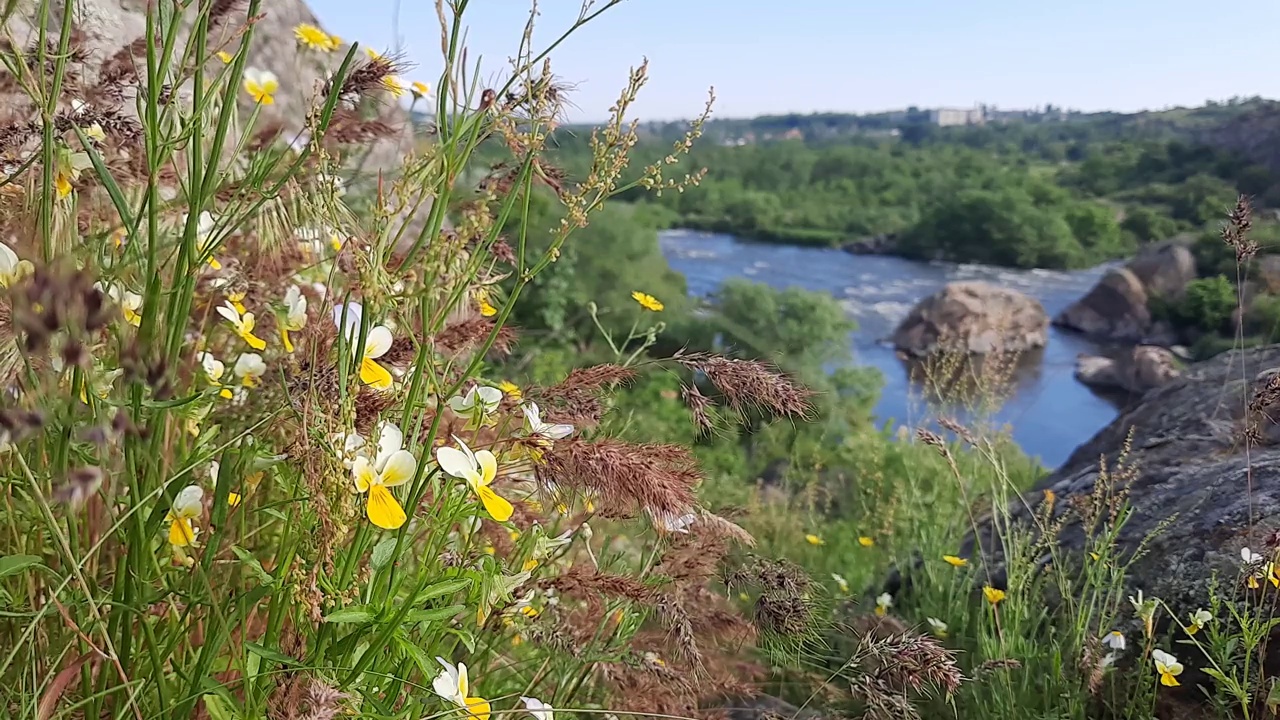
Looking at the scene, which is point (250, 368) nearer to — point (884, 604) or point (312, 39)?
point (312, 39)

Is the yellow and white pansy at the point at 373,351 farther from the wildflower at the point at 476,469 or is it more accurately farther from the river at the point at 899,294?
the river at the point at 899,294

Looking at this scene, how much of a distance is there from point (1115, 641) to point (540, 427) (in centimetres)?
126

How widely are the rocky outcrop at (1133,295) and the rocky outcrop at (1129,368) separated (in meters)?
1.04

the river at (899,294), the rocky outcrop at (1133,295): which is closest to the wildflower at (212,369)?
the river at (899,294)

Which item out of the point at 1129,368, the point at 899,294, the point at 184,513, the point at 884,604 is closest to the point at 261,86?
the point at 184,513

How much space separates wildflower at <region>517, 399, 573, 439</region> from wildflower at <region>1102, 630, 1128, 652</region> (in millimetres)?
1212

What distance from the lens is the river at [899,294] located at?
13570mm

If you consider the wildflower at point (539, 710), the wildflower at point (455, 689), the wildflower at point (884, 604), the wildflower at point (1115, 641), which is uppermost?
the wildflower at point (455, 689)

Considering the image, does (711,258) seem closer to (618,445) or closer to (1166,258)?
(1166,258)

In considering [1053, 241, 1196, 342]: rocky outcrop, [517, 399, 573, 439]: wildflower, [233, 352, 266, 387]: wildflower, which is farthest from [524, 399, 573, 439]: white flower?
[1053, 241, 1196, 342]: rocky outcrop

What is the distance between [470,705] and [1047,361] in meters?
18.9

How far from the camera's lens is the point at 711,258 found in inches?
1031

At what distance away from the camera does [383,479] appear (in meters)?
0.76

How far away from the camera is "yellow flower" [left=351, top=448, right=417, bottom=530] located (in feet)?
2.40
